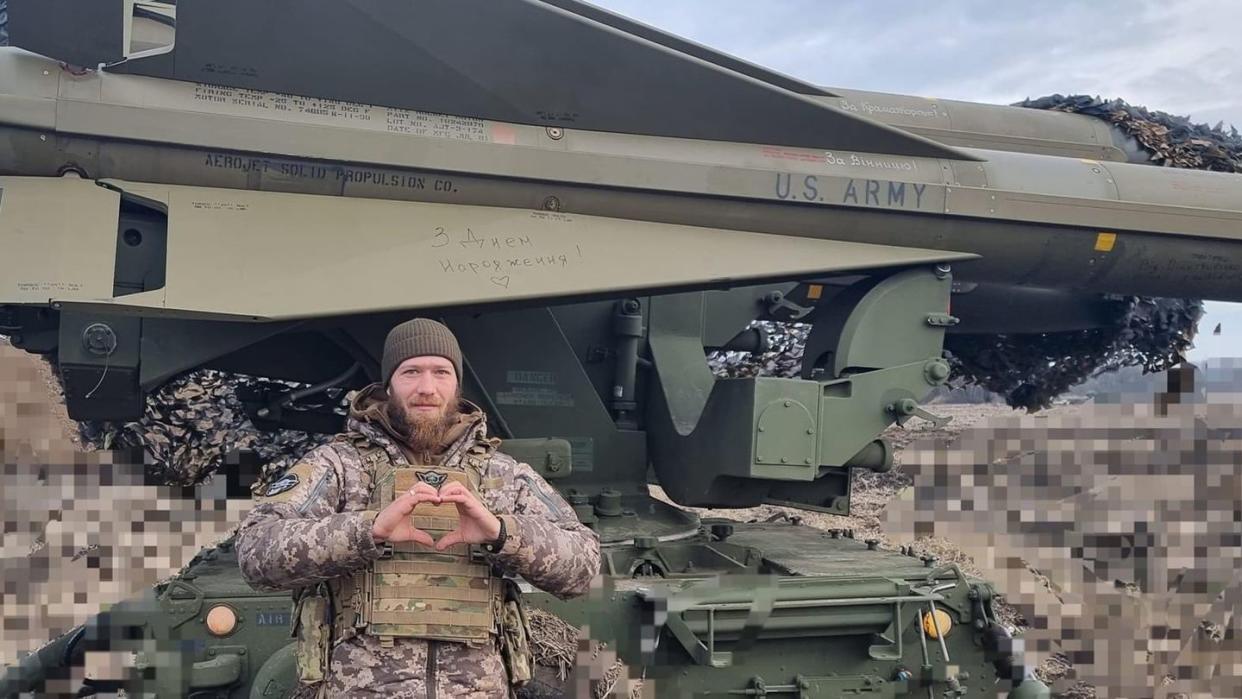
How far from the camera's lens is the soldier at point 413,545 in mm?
1890

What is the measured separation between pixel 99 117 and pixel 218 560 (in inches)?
70.2

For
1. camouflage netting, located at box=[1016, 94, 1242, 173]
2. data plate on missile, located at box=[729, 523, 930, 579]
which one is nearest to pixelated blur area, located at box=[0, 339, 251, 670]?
data plate on missile, located at box=[729, 523, 930, 579]

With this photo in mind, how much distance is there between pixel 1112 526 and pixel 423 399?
435cm

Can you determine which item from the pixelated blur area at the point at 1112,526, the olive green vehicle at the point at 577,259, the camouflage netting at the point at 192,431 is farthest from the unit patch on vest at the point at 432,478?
the camouflage netting at the point at 192,431

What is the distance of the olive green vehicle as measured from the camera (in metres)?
3.75

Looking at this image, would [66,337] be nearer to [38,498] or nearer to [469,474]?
[38,498]

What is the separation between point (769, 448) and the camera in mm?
4379

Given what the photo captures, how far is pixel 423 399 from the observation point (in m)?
2.08

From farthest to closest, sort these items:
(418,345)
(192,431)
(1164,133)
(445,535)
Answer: (192,431), (1164,133), (418,345), (445,535)

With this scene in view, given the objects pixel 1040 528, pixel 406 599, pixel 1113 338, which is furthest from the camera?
pixel 1113 338

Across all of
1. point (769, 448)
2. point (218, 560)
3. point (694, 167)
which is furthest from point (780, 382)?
point (218, 560)

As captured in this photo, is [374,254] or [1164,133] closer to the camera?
[374,254]

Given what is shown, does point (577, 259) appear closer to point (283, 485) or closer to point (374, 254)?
point (374, 254)

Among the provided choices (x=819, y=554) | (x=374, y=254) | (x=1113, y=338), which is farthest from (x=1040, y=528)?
(x=374, y=254)
